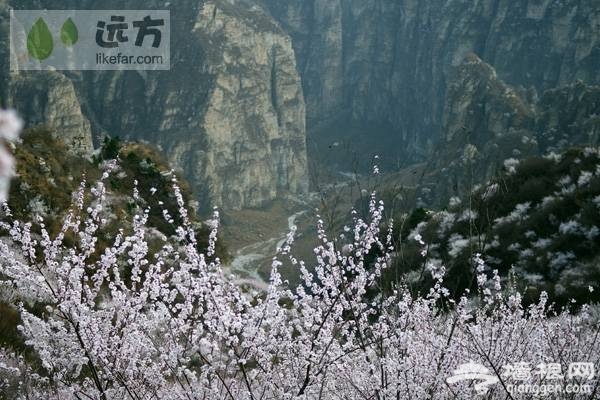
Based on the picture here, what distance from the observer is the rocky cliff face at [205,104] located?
176000 mm

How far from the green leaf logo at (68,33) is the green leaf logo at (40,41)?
4102 millimetres

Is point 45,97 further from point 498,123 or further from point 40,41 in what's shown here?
point 498,123

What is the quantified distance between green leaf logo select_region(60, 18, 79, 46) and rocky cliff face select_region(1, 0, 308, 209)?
1322cm

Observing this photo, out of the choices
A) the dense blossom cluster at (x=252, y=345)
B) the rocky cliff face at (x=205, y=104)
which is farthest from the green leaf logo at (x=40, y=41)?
the dense blossom cluster at (x=252, y=345)

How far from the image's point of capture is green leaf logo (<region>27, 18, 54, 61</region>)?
151m

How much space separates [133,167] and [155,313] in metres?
17.1

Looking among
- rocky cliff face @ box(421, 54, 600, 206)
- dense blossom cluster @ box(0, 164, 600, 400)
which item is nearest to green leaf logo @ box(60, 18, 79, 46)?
rocky cliff face @ box(421, 54, 600, 206)

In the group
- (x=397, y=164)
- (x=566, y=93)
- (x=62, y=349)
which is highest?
(x=566, y=93)

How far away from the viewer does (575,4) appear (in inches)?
6412

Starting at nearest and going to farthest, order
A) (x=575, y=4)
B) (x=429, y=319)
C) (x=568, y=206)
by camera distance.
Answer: (x=429, y=319) < (x=568, y=206) < (x=575, y=4)

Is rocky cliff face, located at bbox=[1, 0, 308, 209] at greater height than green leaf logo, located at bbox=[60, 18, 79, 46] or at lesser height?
lesser

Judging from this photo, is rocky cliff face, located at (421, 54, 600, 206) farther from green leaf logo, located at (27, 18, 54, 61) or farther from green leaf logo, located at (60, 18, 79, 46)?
green leaf logo, located at (60, 18, 79, 46)

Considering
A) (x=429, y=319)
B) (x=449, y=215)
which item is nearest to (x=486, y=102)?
(x=449, y=215)

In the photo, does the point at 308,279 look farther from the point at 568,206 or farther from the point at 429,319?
the point at 568,206
